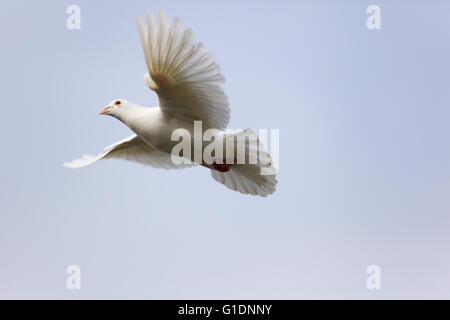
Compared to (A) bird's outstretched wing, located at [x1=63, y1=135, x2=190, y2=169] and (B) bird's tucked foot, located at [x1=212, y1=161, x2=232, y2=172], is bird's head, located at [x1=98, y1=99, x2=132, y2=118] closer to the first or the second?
(A) bird's outstretched wing, located at [x1=63, y1=135, x2=190, y2=169]

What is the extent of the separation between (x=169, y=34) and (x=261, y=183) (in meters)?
2.83

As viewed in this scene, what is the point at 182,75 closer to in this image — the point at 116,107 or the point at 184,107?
the point at 184,107

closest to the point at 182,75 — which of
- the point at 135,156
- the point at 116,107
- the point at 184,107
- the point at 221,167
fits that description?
the point at 184,107

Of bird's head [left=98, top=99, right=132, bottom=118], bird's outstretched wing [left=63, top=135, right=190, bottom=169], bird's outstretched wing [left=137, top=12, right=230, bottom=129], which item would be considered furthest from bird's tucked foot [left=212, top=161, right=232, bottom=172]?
bird's head [left=98, top=99, right=132, bottom=118]

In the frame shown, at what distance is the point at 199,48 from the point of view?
717cm

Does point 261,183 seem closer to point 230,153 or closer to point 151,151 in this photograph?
point 230,153

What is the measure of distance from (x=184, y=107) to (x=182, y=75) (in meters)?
0.56

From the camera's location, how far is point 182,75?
7574 mm

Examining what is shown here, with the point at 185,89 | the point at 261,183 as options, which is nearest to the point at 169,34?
the point at 185,89

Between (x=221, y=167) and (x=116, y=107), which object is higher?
(x=116, y=107)

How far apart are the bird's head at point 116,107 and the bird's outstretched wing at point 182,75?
2.17ft

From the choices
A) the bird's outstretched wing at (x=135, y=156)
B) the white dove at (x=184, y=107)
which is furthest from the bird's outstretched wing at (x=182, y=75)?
the bird's outstretched wing at (x=135, y=156)

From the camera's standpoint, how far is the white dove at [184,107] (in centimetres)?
719
